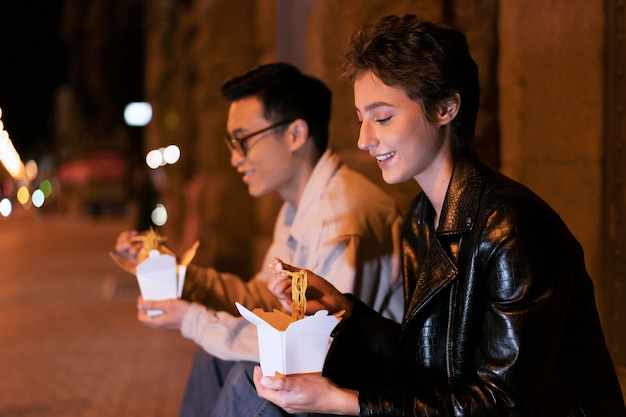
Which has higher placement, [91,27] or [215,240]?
[91,27]

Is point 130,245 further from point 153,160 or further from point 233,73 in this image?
point 153,160

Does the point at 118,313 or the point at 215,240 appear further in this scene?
the point at 215,240

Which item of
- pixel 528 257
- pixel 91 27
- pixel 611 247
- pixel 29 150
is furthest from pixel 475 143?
pixel 29 150

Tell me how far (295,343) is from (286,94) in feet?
5.84

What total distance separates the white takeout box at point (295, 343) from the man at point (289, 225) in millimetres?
810

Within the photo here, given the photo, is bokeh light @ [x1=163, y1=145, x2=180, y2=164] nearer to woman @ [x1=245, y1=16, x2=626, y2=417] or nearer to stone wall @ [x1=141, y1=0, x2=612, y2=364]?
stone wall @ [x1=141, y1=0, x2=612, y2=364]

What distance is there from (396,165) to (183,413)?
1.61m

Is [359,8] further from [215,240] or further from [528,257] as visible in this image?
[215,240]

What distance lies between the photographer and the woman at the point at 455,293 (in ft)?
6.49

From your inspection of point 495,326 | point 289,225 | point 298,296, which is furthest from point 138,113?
point 495,326

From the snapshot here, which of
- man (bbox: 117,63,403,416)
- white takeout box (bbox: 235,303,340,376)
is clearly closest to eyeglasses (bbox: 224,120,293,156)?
man (bbox: 117,63,403,416)

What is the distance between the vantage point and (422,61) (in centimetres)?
221

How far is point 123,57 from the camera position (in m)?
27.9

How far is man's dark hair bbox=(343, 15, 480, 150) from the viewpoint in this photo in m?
2.22
